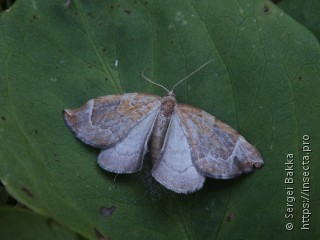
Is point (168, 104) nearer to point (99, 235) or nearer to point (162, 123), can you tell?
point (162, 123)

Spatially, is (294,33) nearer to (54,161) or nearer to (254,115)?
(254,115)

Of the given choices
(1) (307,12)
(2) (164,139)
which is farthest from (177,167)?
(1) (307,12)

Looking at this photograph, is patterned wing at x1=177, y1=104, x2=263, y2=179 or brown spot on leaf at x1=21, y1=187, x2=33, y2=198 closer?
brown spot on leaf at x1=21, y1=187, x2=33, y2=198

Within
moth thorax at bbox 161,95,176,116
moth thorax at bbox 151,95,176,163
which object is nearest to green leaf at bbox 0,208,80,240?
moth thorax at bbox 151,95,176,163

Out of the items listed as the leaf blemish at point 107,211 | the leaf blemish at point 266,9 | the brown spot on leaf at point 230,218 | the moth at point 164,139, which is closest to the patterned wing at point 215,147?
the moth at point 164,139

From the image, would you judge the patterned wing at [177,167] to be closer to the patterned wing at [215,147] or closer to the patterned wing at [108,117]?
the patterned wing at [215,147]

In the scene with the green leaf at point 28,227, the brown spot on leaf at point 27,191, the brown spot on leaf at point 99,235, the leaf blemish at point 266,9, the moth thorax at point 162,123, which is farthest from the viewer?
the moth thorax at point 162,123

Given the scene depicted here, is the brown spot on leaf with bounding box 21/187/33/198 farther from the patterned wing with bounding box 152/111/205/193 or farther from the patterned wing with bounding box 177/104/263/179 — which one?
the patterned wing with bounding box 177/104/263/179
